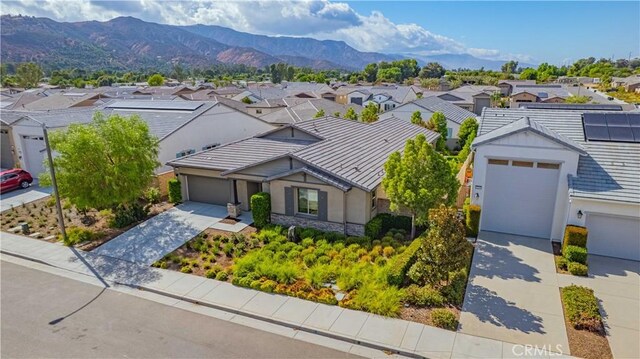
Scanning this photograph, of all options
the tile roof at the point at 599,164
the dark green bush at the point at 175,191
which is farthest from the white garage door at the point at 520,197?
the dark green bush at the point at 175,191

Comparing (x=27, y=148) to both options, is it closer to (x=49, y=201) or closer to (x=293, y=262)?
(x=49, y=201)

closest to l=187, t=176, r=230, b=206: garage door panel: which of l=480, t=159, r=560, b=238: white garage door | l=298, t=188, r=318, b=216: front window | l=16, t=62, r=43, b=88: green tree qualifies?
l=298, t=188, r=318, b=216: front window

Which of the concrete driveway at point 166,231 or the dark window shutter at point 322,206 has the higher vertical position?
the dark window shutter at point 322,206

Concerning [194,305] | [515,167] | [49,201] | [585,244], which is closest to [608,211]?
[585,244]

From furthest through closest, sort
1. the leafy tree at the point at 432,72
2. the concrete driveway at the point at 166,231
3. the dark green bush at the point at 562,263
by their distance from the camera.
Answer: the leafy tree at the point at 432,72, the concrete driveway at the point at 166,231, the dark green bush at the point at 562,263

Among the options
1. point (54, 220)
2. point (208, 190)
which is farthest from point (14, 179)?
point (208, 190)

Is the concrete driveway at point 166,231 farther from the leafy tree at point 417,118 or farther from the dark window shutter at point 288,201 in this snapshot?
the leafy tree at point 417,118
